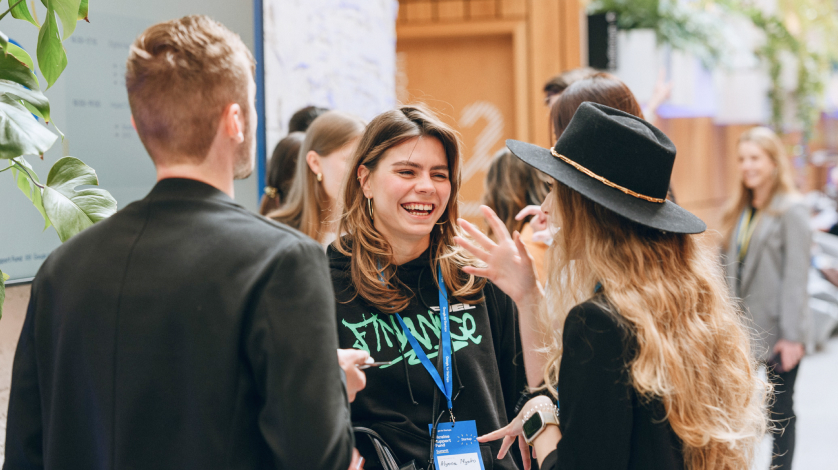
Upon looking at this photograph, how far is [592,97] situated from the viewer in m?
2.15

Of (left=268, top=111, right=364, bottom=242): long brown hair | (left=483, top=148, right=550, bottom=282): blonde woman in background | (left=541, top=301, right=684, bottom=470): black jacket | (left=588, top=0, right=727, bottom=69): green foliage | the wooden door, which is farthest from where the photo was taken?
(left=588, top=0, right=727, bottom=69): green foliage

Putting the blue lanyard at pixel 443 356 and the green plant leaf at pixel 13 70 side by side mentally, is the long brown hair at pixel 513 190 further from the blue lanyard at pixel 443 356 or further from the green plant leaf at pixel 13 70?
the green plant leaf at pixel 13 70

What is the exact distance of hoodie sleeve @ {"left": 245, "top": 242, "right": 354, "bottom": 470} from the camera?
38.9 inches

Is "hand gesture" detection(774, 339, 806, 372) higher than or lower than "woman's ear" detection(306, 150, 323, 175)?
lower

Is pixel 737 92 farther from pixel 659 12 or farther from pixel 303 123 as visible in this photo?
pixel 303 123

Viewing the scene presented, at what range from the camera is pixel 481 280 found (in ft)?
6.07

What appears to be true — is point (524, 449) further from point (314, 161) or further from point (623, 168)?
point (314, 161)

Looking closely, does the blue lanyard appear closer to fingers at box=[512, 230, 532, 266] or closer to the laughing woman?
the laughing woman

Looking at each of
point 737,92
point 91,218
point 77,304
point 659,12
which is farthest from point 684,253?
point 737,92

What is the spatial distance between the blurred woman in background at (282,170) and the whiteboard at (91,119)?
575 mm

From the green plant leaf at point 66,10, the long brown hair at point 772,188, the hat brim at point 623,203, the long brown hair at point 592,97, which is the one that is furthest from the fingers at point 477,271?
the long brown hair at point 772,188

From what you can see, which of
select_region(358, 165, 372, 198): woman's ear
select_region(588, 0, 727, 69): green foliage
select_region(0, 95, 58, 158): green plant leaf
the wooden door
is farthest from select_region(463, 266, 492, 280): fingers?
select_region(588, 0, 727, 69): green foliage

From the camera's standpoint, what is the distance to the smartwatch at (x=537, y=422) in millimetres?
1384

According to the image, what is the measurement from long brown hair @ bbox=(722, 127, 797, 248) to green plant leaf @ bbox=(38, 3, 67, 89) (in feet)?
11.6
